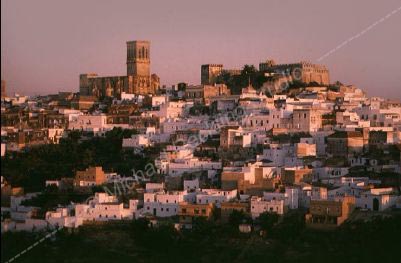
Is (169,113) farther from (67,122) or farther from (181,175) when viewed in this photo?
(181,175)

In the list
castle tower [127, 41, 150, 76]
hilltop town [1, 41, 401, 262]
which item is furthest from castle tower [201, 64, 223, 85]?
castle tower [127, 41, 150, 76]

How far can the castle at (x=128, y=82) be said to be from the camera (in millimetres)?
23188

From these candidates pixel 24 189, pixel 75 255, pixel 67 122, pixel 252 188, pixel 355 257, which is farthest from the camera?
pixel 67 122

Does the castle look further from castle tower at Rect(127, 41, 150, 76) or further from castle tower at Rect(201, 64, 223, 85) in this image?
castle tower at Rect(201, 64, 223, 85)

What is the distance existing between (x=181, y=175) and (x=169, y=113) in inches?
185

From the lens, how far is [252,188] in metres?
13.5

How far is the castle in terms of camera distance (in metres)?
23.2

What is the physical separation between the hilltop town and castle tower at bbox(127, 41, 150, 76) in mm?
1906

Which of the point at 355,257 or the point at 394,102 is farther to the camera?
the point at 394,102

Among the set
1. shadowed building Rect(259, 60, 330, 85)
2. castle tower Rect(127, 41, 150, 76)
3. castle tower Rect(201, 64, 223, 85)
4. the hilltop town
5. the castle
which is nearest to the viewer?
the hilltop town

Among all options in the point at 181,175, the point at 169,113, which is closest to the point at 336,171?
the point at 181,175

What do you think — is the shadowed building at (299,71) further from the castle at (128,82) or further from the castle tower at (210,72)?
the castle at (128,82)

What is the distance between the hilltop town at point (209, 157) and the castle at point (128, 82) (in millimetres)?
1249

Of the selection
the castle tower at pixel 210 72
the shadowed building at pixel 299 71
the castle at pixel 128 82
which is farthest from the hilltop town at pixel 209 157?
the castle at pixel 128 82
